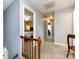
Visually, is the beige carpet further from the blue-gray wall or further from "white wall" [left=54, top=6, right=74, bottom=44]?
"white wall" [left=54, top=6, right=74, bottom=44]

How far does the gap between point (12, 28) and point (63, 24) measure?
3002 millimetres

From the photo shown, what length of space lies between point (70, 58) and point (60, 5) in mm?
3168

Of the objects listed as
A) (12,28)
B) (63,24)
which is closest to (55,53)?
(12,28)

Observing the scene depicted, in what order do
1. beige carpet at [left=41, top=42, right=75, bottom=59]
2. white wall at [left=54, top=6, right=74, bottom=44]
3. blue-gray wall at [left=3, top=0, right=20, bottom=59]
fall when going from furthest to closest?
white wall at [left=54, top=6, right=74, bottom=44], blue-gray wall at [left=3, top=0, right=20, bottom=59], beige carpet at [left=41, top=42, right=75, bottom=59]

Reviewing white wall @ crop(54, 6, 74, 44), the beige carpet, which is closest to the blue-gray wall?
the beige carpet

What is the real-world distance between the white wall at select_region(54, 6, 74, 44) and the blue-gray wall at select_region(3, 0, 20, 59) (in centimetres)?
295

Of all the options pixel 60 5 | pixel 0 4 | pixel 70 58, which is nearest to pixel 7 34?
pixel 70 58

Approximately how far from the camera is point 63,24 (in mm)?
6211

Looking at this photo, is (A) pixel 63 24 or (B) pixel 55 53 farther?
(A) pixel 63 24

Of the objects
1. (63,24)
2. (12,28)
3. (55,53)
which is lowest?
(55,53)

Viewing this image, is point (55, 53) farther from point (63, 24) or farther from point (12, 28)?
point (63, 24)

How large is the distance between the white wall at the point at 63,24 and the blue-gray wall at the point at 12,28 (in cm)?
295

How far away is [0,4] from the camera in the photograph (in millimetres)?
777

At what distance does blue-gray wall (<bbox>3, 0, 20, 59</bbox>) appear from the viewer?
4.00 meters
